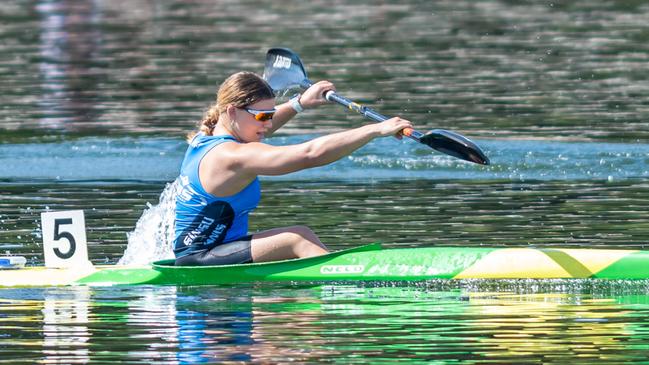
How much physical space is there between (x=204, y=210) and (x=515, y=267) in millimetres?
2236

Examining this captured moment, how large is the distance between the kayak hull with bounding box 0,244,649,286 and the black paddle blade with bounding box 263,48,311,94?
2.11 metres

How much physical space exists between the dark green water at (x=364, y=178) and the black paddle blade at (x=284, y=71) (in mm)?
1429

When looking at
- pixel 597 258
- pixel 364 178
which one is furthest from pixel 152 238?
pixel 364 178

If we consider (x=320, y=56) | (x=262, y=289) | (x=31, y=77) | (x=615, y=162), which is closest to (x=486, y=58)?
(x=320, y=56)

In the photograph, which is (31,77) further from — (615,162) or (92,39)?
(615,162)

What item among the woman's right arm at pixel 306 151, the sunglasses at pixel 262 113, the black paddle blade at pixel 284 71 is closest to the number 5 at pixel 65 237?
the woman's right arm at pixel 306 151

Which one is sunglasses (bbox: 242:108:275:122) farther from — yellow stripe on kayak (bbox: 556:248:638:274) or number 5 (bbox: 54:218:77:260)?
yellow stripe on kayak (bbox: 556:248:638:274)

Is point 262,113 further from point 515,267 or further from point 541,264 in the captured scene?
point 541,264

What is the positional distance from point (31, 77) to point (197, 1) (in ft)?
58.3

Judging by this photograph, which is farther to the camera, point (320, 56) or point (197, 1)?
point (197, 1)

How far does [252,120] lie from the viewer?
11812mm

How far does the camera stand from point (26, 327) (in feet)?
35.6

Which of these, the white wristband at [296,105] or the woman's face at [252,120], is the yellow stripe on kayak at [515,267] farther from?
the white wristband at [296,105]

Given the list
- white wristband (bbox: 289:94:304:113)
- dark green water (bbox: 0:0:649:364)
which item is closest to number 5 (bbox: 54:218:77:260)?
dark green water (bbox: 0:0:649:364)
